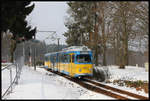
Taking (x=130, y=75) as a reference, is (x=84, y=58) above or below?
above

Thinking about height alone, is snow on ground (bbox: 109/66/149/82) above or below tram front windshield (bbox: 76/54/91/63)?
below

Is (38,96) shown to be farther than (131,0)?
No

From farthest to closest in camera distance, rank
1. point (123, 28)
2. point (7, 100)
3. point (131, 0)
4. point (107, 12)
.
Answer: point (123, 28), point (107, 12), point (131, 0), point (7, 100)

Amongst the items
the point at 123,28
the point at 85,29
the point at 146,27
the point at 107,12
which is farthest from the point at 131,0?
the point at 85,29

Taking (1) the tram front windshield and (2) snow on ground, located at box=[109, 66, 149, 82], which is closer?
(2) snow on ground, located at box=[109, 66, 149, 82]

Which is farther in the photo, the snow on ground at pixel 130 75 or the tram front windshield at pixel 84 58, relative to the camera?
the tram front windshield at pixel 84 58

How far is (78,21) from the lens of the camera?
3738 cm

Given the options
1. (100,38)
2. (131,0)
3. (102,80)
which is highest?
(131,0)

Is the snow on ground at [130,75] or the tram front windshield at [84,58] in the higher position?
the tram front windshield at [84,58]

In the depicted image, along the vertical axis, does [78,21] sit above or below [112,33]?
above

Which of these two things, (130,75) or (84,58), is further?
(130,75)

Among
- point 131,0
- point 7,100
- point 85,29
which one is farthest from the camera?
point 85,29

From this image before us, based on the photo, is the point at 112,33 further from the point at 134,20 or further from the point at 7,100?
the point at 7,100

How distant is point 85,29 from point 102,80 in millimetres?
15452
